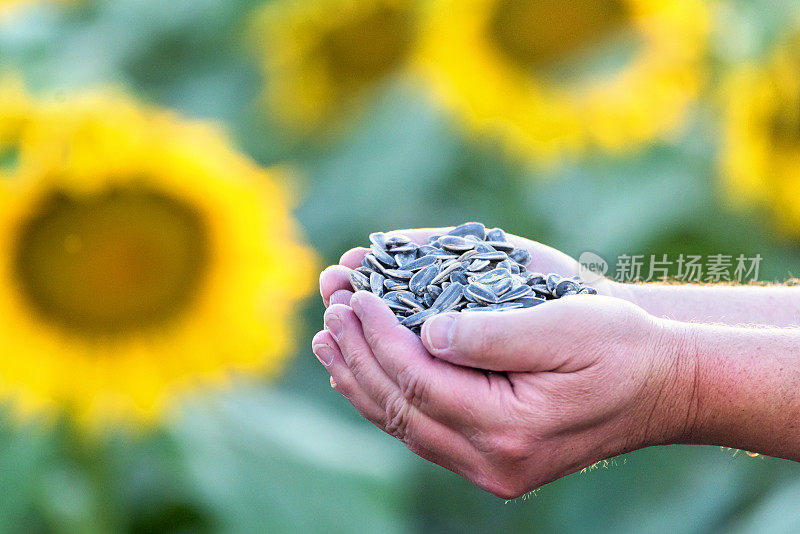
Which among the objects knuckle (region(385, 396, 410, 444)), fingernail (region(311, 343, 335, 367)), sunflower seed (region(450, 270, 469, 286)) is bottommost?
knuckle (region(385, 396, 410, 444))

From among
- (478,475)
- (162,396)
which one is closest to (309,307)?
(162,396)

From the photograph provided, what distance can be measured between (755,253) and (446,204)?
440 mm

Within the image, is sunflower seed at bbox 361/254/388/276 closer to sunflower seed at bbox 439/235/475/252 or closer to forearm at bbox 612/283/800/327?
sunflower seed at bbox 439/235/475/252

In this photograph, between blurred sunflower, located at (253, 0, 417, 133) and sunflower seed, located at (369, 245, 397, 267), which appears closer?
sunflower seed, located at (369, 245, 397, 267)

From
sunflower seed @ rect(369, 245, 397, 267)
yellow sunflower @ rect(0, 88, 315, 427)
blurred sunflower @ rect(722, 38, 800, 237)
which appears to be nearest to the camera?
sunflower seed @ rect(369, 245, 397, 267)

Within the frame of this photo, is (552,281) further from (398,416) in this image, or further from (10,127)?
(10,127)

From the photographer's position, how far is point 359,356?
0.94 m

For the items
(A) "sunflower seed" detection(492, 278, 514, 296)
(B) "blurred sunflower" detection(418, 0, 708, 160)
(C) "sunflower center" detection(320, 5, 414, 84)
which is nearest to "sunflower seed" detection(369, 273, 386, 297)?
(A) "sunflower seed" detection(492, 278, 514, 296)

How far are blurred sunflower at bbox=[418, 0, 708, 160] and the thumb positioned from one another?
0.74 m

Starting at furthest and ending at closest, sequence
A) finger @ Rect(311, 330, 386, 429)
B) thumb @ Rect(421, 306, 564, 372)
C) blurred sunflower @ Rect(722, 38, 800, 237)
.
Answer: blurred sunflower @ Rect(722, 38, 800, 237), finger @ Rect(311, 330, 386, 429), thumb @ Rect(421, 306, 564, 372)

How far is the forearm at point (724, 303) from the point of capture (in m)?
1.09

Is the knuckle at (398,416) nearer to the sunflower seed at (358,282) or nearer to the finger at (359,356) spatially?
the finger at (359,356)

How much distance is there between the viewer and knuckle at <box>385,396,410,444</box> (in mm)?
934

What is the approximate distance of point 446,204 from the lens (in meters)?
1.66
